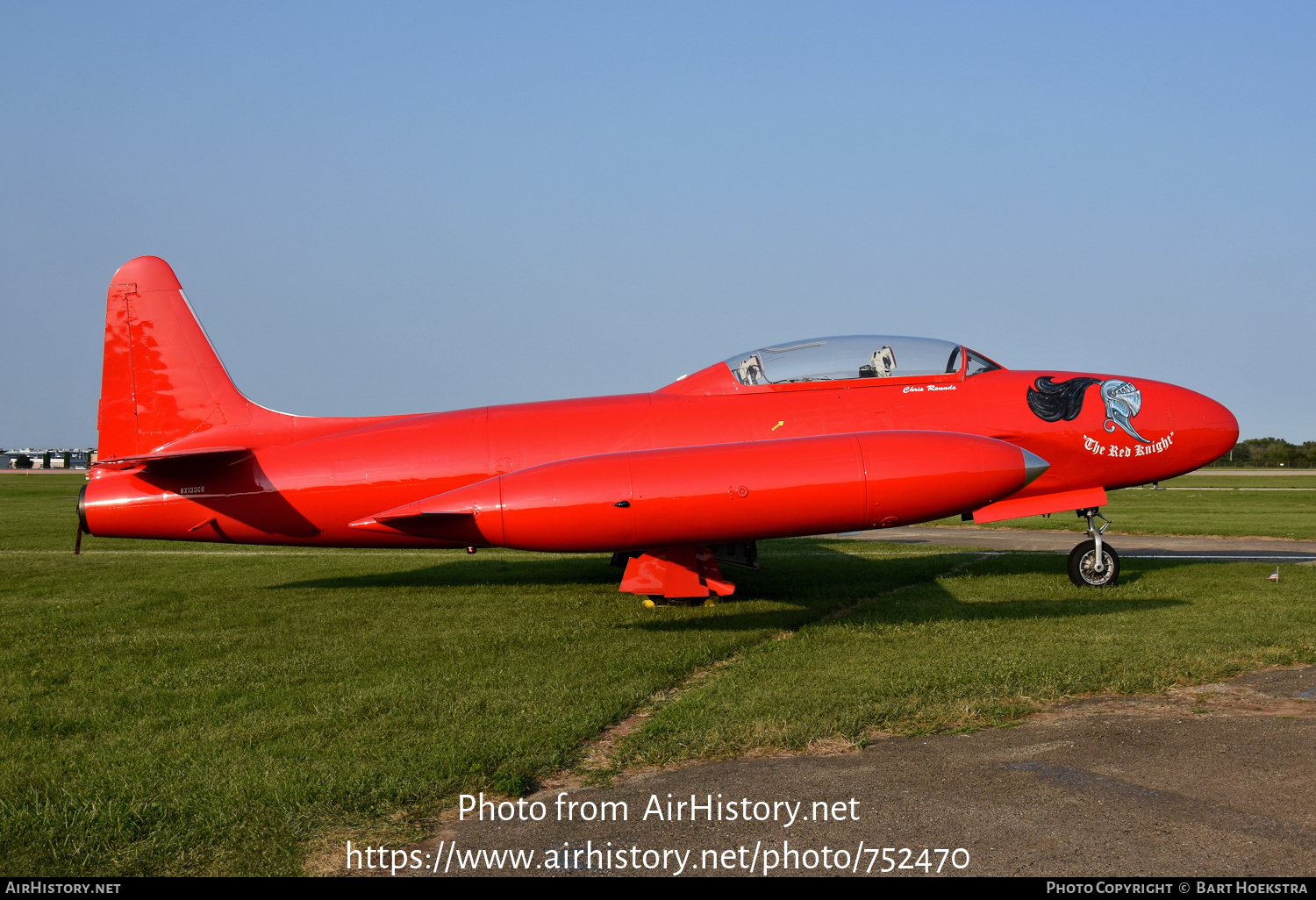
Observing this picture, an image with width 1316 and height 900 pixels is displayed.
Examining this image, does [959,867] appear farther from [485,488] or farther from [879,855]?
[485,488]

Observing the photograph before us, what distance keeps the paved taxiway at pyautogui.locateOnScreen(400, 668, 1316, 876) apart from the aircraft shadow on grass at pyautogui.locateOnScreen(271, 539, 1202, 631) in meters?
4.52

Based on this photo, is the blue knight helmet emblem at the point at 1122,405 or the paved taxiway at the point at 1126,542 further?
the paved taxiway at the point at 1126,542

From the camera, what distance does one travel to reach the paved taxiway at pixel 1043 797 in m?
4.36

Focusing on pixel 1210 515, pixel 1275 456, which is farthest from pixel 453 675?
pixel 1275 456

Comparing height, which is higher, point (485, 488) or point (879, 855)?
point (485, 488)

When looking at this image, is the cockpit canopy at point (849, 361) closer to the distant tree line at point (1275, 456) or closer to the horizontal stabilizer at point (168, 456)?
the horizontal stabilizer at point (168, 456)

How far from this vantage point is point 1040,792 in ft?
17.0

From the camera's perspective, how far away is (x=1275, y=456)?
343ft

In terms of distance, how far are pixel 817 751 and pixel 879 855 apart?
1.62 m

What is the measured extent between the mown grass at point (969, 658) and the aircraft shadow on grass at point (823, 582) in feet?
0.26

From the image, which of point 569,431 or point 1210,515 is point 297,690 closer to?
point 569,431

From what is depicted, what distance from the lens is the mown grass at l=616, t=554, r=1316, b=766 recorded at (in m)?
6.57

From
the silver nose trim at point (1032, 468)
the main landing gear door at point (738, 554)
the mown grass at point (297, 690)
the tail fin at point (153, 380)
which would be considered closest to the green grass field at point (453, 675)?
the mown grass at point (297, 690)
